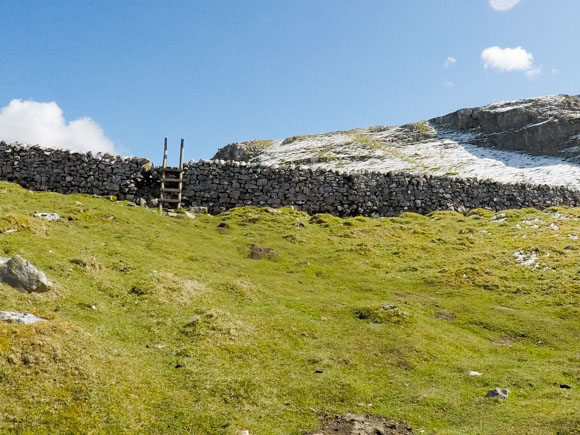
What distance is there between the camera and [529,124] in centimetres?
12862

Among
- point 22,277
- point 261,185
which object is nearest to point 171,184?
point 261,185

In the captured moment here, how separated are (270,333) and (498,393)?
6355mm

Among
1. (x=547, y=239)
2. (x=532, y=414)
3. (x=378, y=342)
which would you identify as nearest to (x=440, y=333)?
(x=378, y=342)

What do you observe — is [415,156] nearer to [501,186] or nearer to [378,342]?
[501,186]

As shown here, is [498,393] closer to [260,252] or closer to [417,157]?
[260,252]

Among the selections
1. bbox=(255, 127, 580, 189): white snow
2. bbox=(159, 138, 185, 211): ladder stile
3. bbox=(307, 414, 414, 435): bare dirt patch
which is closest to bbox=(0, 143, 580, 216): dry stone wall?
bbox=(159, 138, 185, 211): ladder stile

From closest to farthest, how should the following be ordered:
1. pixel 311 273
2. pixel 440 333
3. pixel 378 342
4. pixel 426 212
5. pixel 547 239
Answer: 1. pixel 378 342
2. pixel 440 333
3. pixel 311 273
4. pixel 547 239
5. pixel 426 212

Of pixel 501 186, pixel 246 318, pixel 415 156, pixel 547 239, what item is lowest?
pixel 246 318

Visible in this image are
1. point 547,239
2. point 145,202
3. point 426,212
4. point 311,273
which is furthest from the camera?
point 426,212

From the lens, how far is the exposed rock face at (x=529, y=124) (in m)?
119

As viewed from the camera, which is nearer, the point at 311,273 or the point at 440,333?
the point at 440,333

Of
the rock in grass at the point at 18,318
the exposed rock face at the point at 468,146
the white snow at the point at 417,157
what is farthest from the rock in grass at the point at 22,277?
the exposed rock face at the point at 468,146

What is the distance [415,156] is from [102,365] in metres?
119

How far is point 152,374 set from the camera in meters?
11.2
